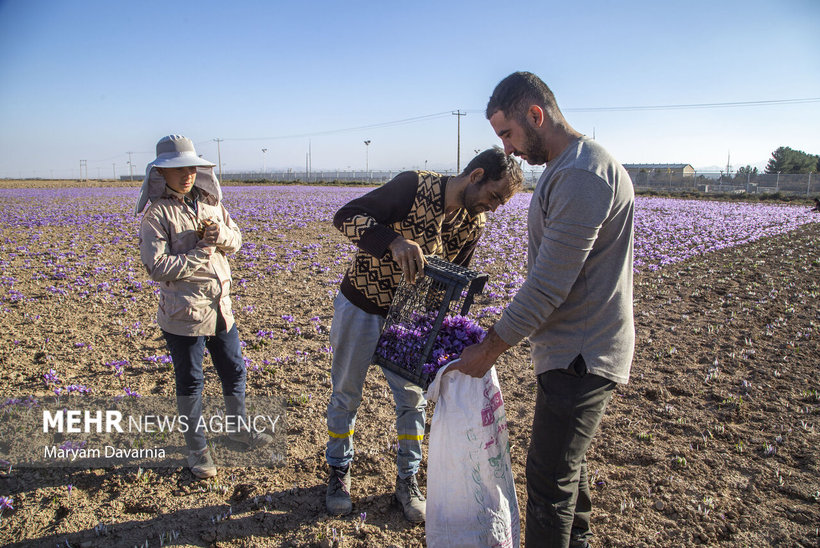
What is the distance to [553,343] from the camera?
2.14 meters

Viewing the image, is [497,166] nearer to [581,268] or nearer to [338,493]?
[581,268]

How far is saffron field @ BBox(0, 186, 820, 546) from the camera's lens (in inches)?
120

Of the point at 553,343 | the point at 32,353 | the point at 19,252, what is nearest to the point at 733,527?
the point at 553,343

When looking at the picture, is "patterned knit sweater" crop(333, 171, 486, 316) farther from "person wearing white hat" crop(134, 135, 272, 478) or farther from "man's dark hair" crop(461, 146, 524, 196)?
"person wearing white hat" crop(134, 135, 272, 478)

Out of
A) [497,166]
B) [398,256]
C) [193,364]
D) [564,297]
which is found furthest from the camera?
[193,364]

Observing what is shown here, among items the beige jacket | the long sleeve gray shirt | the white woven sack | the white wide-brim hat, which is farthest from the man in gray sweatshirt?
the white wide-brim hat

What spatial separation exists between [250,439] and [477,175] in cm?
282

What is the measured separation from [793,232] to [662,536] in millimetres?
20319

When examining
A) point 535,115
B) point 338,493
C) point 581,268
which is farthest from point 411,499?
point 535,115

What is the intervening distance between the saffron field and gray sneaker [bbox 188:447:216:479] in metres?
0.07

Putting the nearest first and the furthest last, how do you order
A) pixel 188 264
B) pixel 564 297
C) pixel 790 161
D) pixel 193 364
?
pixel 564 297, pixel 188 264, pixel 193 364, pixel 790 161

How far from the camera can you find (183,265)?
10.4 feet

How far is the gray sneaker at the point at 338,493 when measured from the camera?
10.2ft

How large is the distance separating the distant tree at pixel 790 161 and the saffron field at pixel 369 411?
7887cm
